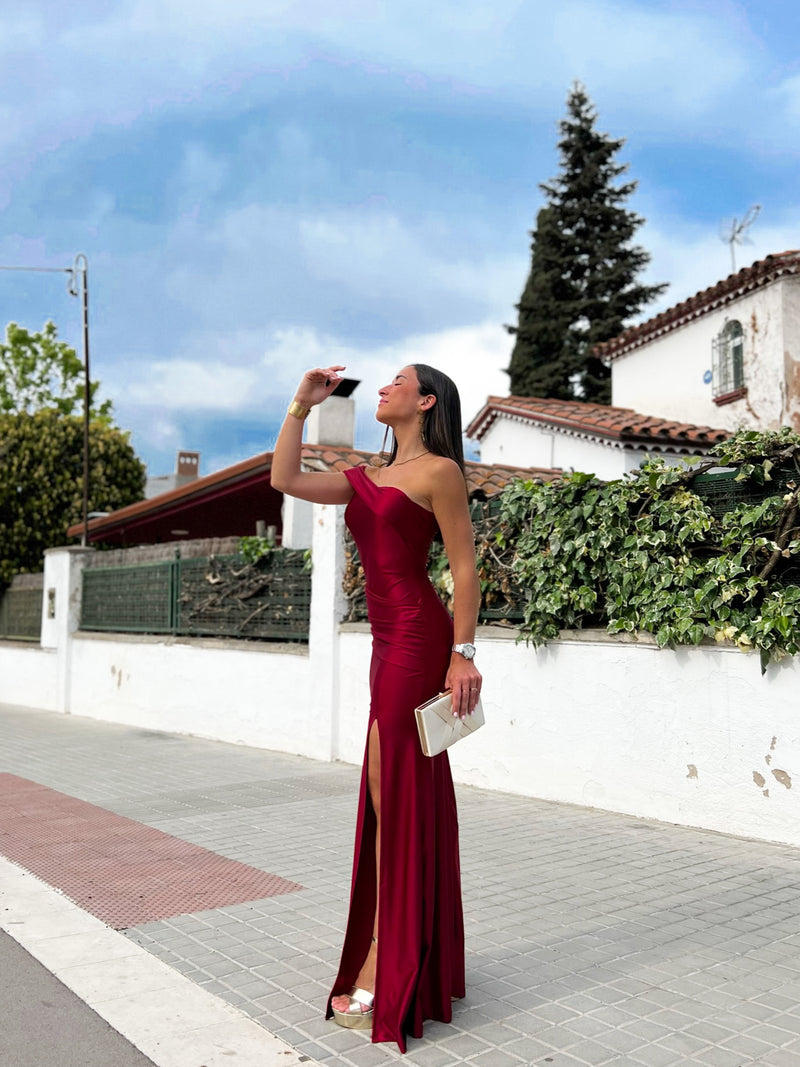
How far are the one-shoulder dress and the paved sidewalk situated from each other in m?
0.19

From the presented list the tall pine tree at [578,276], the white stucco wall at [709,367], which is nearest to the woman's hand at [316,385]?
the white stucco wall at [709,367]

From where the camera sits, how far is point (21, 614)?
57.7 feet

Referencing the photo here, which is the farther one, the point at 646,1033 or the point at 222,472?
the point at 222,472

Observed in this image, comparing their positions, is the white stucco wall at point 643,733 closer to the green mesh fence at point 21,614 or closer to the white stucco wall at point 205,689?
the white stucco wall at point 205,689

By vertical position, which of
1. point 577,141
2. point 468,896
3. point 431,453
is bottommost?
point 468,896

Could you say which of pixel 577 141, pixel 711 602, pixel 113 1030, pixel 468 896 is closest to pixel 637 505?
pixel 711 602

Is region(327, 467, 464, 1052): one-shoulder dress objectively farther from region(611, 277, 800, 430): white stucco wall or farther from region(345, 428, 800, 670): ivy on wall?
region(611, 277, 800, 430): white stucco wall

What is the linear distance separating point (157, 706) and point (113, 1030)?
950cm

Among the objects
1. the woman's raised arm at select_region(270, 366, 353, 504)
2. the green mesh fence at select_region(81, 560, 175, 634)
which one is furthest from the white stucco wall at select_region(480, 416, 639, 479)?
the woman's raised arm at select_region(270, 366, 353, 504)

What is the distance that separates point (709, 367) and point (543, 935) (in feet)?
53.3

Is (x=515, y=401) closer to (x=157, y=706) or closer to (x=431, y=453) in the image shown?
(x=157, y=706)

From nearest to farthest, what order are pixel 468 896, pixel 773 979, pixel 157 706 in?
pixel 773 979 < pixel 468 896 < pixel 157 706

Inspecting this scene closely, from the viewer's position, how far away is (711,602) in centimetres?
614

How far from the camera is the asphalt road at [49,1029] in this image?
10.2ft
